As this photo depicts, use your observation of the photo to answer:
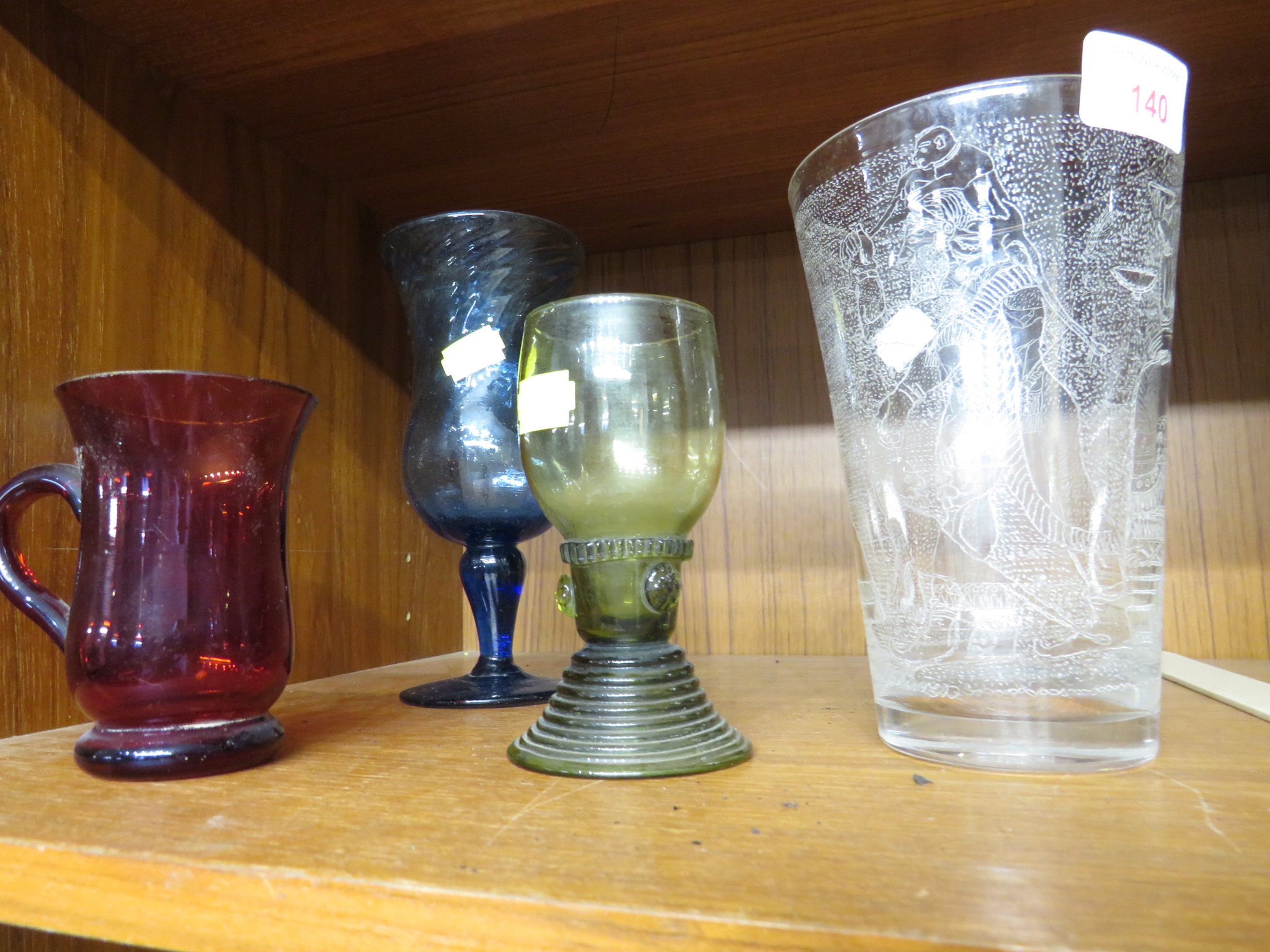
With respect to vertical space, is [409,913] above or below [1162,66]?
below

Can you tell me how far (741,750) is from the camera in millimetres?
429

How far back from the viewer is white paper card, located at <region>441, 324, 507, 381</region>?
2.25 feet

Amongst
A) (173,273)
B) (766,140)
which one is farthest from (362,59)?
(766,140)

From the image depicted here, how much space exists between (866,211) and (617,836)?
30 centimetres

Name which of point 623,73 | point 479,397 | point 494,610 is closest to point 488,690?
point 494,610

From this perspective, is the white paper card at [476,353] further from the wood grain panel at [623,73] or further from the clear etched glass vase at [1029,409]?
the clear etched glass vase at [1029,409]

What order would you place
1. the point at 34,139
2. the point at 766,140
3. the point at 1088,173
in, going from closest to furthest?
the point at 1088,173
the point at 34,139
the point at 766,140

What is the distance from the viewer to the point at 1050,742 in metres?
0.38

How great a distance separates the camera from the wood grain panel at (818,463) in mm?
801

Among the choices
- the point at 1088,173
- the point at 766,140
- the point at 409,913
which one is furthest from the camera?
the point at 766,140

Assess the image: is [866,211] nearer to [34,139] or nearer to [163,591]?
[163,591]

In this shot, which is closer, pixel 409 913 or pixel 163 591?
pixel 409 913

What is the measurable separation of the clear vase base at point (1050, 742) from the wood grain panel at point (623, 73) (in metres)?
0.47

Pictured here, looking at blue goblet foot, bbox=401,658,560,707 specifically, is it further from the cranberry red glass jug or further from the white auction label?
the white auction label
